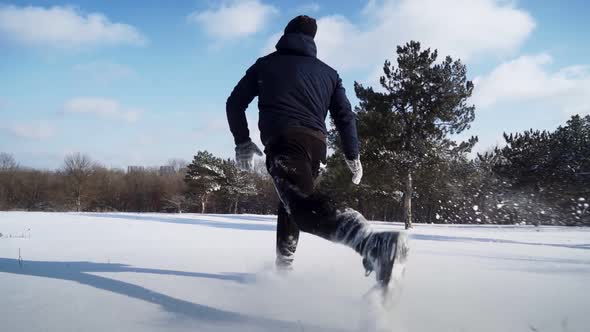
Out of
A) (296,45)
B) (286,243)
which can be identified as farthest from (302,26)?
(286,243)

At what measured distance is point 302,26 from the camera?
219 centimetres

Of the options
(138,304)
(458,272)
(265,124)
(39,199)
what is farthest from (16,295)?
(39,199)

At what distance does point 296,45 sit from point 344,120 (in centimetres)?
55

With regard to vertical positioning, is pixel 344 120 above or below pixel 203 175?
below

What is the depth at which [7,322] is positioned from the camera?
1229 mm

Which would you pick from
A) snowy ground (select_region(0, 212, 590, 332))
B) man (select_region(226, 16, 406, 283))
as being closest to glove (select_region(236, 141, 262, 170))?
man (select_region(226, 16, 406, 283))

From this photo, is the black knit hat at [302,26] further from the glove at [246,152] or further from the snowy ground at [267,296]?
the snowy ground at [267,296]

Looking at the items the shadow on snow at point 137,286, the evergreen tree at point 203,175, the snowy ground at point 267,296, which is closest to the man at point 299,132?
the snowy ground at point 267,296

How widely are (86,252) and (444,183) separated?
684 inches

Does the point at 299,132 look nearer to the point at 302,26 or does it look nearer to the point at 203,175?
the point at 302,26

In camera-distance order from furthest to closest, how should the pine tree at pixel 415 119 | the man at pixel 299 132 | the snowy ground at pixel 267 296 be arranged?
the pine tree at pixel 415 119
the man at pixel 299 132
the snowy ground at pixel 267 296

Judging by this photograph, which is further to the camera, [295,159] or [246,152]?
[246,152]

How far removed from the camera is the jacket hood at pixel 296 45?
2.11 m

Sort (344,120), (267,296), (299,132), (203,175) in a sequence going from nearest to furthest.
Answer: (267,296)
(299,132)
(344,120)
(203,175)
